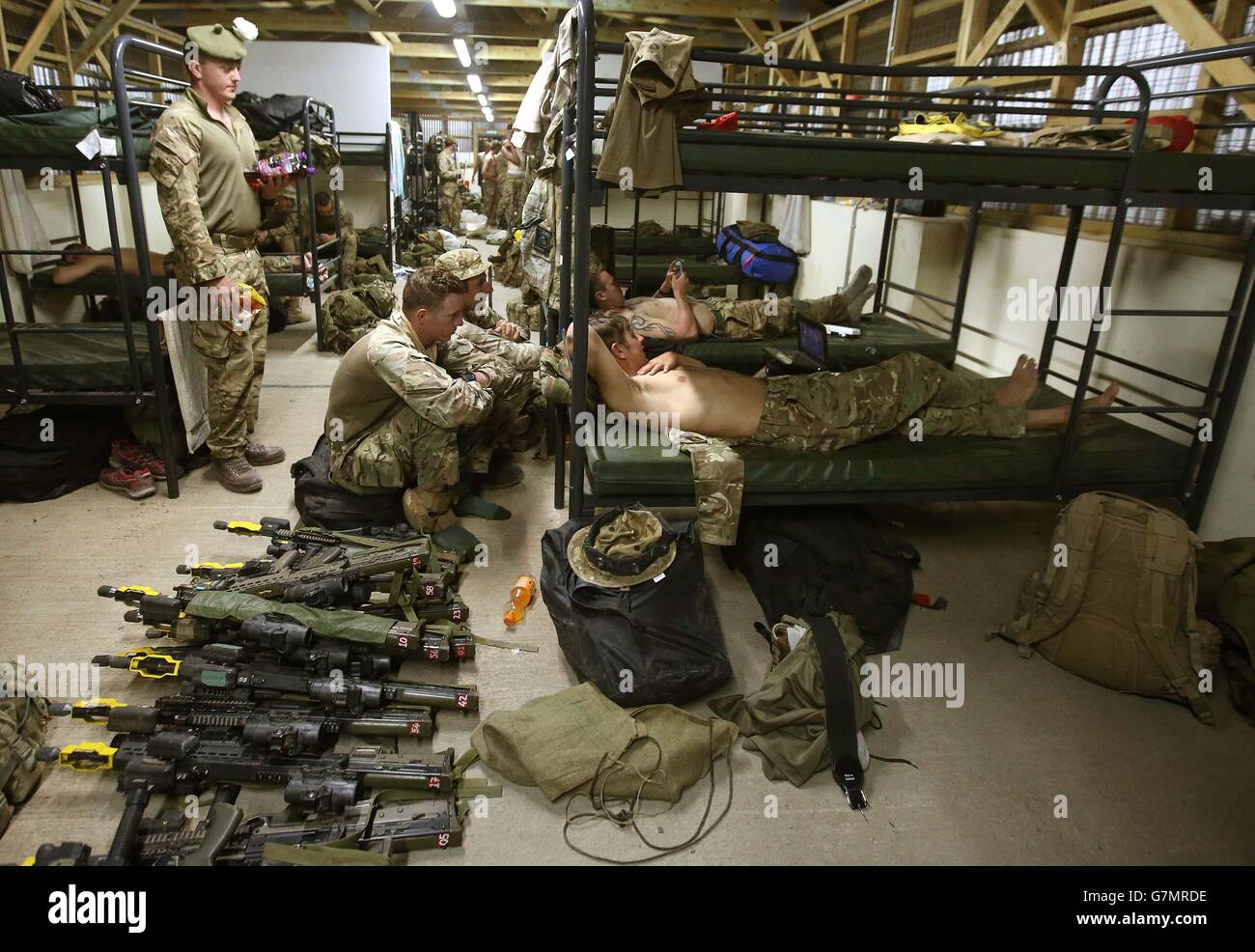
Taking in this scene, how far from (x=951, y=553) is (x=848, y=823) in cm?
195

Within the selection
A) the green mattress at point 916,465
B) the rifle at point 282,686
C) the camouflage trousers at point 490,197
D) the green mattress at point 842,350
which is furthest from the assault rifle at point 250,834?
the camouflage trousers at point 490,197

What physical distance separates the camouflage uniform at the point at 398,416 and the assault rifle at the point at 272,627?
1.01m

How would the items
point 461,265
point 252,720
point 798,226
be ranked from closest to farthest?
point 252,720, point 461,265, point 798,226

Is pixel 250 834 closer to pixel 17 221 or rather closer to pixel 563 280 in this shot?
pixel 563 280

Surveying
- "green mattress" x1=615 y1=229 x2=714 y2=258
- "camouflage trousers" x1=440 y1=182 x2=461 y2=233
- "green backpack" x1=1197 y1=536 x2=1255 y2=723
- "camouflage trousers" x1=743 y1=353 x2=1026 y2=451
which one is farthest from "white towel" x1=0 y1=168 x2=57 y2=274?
"camouflage trousers" x1=440 y1=182 x2=461 y2=233

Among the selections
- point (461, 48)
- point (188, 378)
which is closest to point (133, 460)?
point (188, 378)

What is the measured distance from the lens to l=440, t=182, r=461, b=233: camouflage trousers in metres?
15.1

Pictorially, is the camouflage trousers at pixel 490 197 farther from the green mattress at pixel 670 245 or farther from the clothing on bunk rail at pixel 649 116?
the clothing on bunk rail at pixel 649 116

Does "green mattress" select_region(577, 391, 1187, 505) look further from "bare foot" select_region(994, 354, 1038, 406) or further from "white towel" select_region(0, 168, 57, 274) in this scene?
"white towel" select_region(0, 168, 57, 274)

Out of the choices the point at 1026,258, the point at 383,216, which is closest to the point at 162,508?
the point at 1026,258

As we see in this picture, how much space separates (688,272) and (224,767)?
6175mm

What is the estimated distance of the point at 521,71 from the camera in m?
15.1

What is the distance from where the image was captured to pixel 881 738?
2.70 m

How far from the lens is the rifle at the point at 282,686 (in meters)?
2.56
